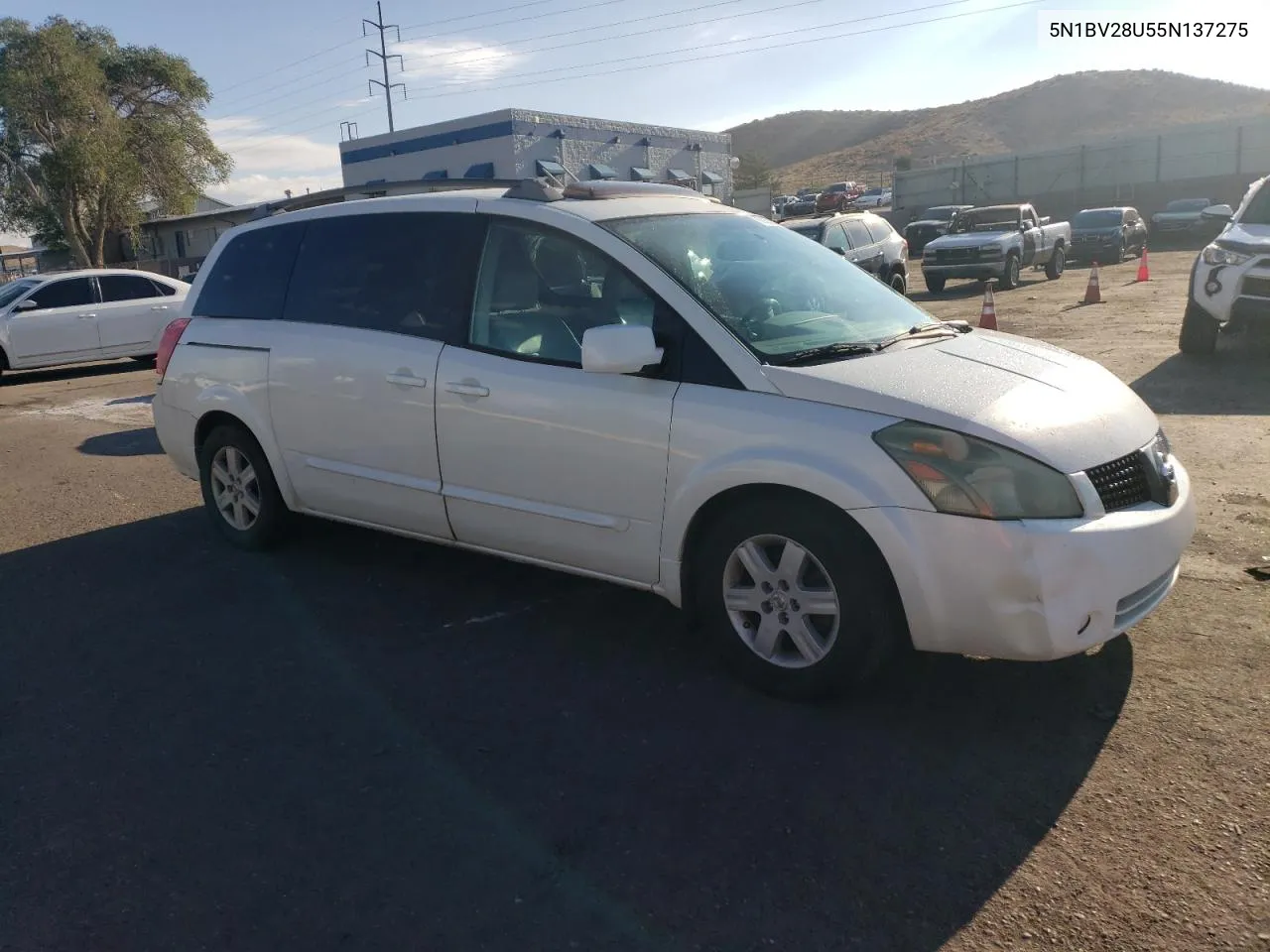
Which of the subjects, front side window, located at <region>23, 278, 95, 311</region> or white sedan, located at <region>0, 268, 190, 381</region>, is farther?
Result: front side window, located at <region>23, 278, 95, 311</region>

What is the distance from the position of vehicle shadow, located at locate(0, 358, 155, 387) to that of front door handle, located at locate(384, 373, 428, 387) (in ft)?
43.4

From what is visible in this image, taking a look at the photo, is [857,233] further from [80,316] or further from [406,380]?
[406,380]

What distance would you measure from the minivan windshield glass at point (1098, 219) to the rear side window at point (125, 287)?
76.6ft

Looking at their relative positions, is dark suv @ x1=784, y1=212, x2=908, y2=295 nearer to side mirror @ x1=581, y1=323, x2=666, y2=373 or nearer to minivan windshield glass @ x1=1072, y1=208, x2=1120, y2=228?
side mirror @ x1=581, y1=323, x2=666, y2=373

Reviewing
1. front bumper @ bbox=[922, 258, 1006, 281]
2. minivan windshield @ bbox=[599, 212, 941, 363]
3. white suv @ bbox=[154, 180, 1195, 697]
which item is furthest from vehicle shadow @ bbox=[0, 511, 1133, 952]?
front bumper @ bbox=[922, 258, 1006, 281]

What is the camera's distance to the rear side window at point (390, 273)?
480 centimetres

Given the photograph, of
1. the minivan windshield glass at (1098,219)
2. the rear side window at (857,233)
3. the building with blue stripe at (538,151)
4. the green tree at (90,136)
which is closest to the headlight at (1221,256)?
the rear side window at (857,233)

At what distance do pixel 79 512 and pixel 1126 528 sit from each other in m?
6.53

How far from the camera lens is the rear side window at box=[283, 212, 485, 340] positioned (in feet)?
15.8

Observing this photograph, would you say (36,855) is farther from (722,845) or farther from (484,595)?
(484,595)

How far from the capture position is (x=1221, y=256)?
10.0 meters

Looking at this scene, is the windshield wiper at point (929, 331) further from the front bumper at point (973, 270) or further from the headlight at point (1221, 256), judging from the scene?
the front bumper at point (973, 270)

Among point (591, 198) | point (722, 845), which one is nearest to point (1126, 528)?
point (722, 845)

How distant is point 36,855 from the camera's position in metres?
3.11
